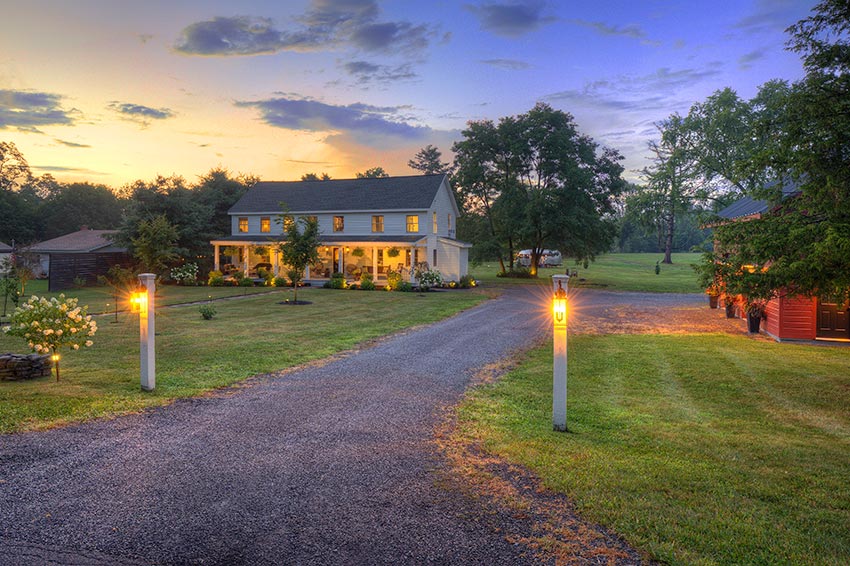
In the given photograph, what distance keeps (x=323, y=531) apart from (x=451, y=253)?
97.3ft

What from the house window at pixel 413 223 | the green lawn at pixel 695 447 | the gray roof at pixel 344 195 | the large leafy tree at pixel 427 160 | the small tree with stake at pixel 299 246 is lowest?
the green lawn at pixel 695 447

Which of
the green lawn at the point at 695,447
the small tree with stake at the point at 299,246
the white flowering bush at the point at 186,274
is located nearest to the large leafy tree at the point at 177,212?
the white flowering bush at the point at 186,274

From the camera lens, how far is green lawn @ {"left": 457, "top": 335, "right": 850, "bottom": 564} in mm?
3699

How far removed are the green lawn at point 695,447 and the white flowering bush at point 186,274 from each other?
27.9m

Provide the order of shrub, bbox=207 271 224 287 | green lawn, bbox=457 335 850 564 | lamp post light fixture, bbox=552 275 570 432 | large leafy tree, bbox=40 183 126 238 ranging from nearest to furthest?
green lawn, bbox=457 335 850 564
lamp post light fixture, bbox=552 275 570 432
shrub, bbox=207 271 224 287
large leafy tree, bbox=40 183 126 238

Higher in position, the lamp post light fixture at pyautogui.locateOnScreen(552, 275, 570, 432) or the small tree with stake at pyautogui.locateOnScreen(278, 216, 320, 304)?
the small tree with stake at pyautogui.locateOnScreen(278, 216, 320, 304)

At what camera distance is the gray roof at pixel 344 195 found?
3322 centimetres

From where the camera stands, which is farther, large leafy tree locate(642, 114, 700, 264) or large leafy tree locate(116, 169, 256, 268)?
large leafy tree locate(642, 114, 700, 264)

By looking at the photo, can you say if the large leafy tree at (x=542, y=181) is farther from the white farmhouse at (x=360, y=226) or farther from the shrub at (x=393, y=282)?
the shrub at (x=393, y=282)

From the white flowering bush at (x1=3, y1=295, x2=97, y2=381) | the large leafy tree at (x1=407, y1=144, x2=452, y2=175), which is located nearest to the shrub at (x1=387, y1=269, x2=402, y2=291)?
the white flowering bush at (x1=3, y1=295, x2=97, y2=381)

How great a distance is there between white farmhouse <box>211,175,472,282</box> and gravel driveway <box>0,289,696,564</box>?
24.4 meters

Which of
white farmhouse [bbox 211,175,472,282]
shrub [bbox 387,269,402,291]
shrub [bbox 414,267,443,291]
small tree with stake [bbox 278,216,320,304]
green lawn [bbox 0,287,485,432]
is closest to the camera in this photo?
green lawn [bbox 0,287,485,432]

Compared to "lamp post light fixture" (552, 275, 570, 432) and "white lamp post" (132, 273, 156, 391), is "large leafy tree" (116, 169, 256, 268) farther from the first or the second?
"lamp post light fixture" (552, 275, 570, 432)

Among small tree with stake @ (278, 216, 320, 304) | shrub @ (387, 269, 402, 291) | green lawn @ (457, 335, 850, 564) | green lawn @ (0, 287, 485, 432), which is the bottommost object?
green lawn @ (457, 335, 850, 564)
